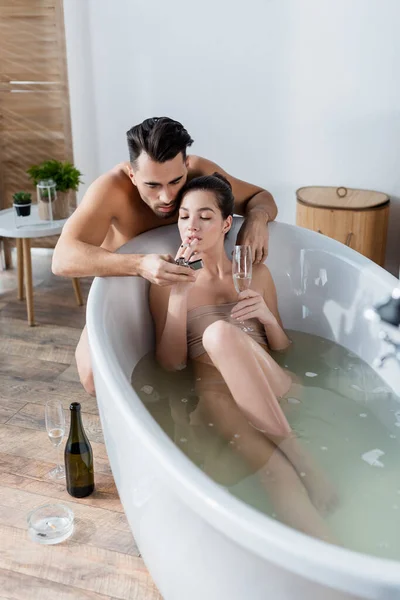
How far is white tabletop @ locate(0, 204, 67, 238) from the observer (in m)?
2.98

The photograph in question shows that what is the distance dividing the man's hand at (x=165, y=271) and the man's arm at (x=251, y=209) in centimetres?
40

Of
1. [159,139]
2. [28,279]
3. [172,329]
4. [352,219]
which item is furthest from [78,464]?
[352,219]

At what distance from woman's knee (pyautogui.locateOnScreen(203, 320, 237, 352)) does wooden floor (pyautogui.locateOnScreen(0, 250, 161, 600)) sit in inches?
22.1

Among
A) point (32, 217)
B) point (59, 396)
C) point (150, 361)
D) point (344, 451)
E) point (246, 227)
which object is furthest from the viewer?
point (32, 217)

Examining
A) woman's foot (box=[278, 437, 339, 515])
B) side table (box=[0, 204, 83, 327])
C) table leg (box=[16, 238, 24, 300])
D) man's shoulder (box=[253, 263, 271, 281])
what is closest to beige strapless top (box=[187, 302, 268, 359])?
man's shoulder (box=[253, 263, 271, 281])

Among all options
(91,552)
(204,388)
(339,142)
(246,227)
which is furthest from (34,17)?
(91,552)

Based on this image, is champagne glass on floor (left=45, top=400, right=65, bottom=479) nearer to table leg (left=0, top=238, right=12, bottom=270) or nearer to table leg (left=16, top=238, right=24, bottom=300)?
table leg (left=16, top=238, right=24, bottom=300)

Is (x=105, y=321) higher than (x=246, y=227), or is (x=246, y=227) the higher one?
(x=246, y=227)

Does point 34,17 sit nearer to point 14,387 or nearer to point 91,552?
point 14,387

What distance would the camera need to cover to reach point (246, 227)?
228 cm

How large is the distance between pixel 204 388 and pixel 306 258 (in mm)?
695

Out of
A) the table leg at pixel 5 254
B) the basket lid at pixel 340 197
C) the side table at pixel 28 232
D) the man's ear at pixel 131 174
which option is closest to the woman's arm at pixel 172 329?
the man's ear at pixel 131 174

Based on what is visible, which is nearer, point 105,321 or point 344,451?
point 344,451

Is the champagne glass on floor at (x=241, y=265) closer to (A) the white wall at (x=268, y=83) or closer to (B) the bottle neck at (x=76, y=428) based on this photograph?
(B) the bottle neck at (x=76, y=428)
